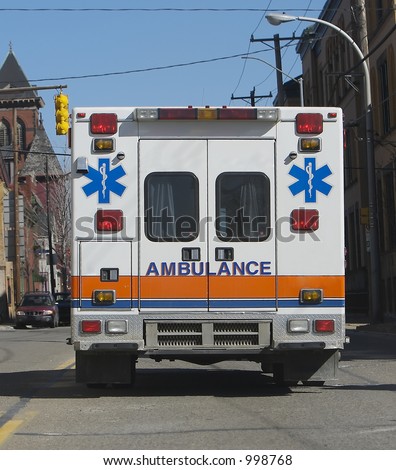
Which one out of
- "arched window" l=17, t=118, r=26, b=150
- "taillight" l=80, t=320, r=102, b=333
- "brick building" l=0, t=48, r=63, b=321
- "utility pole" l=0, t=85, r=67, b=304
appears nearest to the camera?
"taillight" l=80, t=320, r=102, b=333

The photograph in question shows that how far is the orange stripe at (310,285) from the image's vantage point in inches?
436

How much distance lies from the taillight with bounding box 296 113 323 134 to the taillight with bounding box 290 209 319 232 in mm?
901

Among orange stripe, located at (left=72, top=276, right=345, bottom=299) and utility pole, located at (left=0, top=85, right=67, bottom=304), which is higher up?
utility pole, located at (left=0, top=85, right=67, bottom=304)

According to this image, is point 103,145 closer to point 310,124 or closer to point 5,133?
point 310,124

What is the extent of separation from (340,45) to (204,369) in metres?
36.2

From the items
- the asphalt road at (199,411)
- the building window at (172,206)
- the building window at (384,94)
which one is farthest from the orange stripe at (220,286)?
the building window at (384,94)

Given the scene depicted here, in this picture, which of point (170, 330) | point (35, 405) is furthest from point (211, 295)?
point (35, 405)

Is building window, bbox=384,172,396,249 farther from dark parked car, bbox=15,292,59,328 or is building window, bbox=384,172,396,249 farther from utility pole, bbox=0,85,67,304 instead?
utility pole, bbox=0,85,67,304

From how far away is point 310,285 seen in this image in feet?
36.4

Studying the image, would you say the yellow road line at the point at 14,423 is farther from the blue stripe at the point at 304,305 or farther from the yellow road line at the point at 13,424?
the blue stripe at the point at 304,305

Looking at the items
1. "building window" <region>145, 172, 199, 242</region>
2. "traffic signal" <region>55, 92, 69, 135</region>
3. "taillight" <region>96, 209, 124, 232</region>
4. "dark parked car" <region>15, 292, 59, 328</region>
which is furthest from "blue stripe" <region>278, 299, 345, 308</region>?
"dark parked car" <region>15, 292, 59, 328</region>

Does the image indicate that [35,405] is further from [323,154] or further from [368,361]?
[368,361]

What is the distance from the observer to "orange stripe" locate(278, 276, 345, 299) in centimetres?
1107

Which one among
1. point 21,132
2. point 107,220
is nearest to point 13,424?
point 107,220
